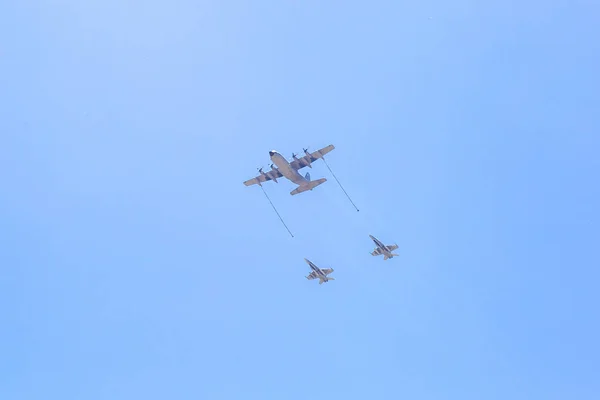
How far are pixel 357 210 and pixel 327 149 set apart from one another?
9.87m

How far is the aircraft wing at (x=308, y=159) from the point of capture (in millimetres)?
65950

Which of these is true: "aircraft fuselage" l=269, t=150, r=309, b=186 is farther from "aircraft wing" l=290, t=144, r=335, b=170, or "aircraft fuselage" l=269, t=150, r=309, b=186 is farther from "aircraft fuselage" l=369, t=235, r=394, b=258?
"aircraft fuselage" l=369, t=235, r=394, b=258

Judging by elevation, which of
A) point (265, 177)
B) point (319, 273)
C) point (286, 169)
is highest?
point (265, 177)

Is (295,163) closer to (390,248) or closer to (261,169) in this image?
(261,169)

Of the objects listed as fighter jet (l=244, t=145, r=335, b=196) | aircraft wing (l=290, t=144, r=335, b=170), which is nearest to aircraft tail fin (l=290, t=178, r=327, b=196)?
fighter jet (l=244, t=145, r=335, b=196)

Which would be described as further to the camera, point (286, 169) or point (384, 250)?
point (384, 250)

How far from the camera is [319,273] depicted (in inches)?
2960

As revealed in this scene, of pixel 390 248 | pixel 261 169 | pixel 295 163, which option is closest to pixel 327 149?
pixel 295 163

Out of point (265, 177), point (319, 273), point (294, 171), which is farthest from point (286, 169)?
point (319, 273)

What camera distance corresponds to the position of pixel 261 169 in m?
69.7

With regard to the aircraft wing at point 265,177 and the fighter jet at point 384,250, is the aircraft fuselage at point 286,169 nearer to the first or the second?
the aircraft wing at point 265,177

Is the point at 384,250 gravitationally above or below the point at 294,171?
below

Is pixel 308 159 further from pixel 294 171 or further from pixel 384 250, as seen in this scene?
pixel 384 250

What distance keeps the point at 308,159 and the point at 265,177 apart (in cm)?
707
